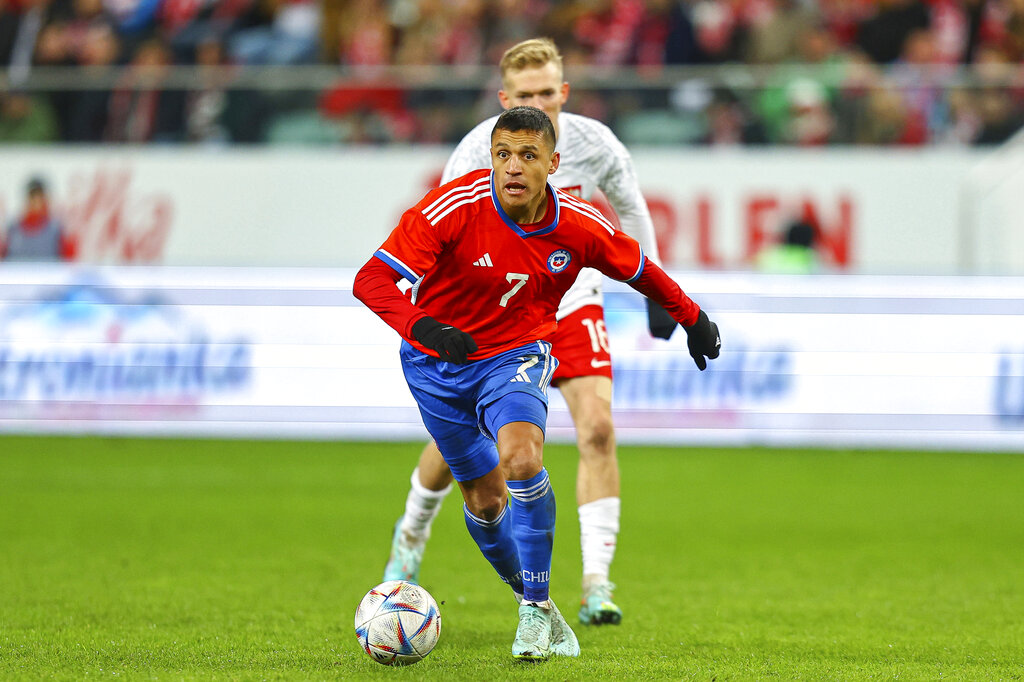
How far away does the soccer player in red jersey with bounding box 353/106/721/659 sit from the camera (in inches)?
191

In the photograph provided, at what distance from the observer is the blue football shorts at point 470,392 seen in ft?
16.4

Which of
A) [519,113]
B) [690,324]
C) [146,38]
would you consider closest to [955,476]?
[690,324]

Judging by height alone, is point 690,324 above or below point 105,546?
above

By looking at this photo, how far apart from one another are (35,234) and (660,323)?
10867 millimetres

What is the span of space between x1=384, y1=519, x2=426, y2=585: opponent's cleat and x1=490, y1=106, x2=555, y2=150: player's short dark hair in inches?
85.7

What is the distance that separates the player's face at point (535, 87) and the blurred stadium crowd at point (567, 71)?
26.8 feet

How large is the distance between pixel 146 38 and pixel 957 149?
9.27 metres

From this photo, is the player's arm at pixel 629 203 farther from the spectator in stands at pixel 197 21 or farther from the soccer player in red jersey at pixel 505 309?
the spectator in stands at pixel 197 21

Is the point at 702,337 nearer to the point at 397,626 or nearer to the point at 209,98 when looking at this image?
the point at 397,626

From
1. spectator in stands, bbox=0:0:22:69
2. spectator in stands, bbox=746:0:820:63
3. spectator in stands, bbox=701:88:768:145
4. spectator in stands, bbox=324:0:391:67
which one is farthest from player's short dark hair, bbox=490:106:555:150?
→ spectator in stands, bbox=0:0:22:69

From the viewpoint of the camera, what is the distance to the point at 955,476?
11.2 meters

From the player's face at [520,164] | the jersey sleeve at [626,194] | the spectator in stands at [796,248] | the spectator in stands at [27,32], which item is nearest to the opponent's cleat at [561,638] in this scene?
the player's face at [520,164]

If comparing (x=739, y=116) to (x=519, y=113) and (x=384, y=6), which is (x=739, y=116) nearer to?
(x=384, y=6)

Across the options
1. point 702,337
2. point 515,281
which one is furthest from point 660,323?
point 515,281
